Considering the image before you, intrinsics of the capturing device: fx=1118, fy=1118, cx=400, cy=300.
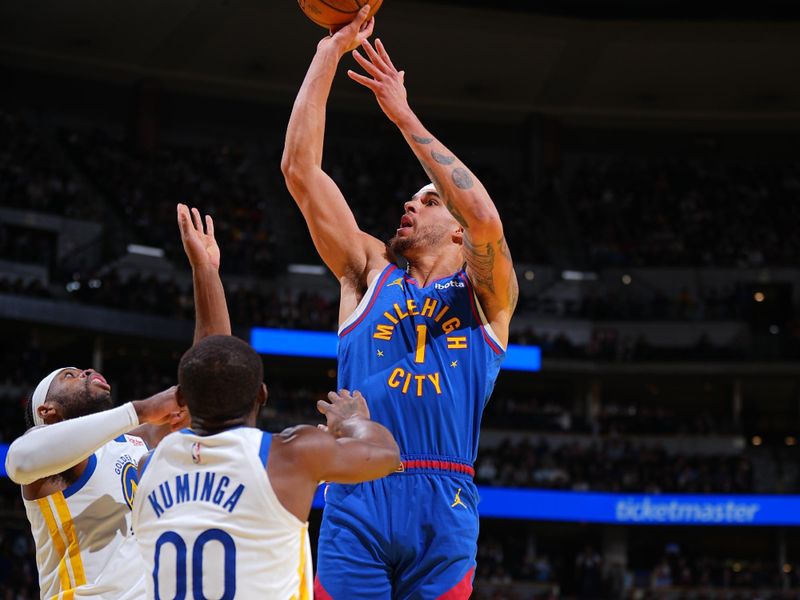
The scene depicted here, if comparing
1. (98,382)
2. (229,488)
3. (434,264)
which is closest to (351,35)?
(434,264)

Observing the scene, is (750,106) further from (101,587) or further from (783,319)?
(101,587)

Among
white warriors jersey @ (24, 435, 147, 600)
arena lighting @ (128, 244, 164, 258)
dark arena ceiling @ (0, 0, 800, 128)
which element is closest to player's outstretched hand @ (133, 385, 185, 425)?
white warriors jersey @ (24, 435, 147, 600)

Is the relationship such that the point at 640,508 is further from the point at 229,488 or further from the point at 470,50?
the point at 229,488

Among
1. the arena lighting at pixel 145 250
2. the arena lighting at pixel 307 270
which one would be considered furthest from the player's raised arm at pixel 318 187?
the arena lighting at pixel 307 270

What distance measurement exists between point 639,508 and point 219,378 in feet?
82.5

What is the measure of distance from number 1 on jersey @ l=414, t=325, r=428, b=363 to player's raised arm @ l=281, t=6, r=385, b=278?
455 millimetres

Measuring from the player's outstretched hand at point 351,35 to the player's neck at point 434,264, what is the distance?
1.04 m

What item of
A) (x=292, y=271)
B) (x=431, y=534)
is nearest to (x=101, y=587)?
(x=431, y=534)

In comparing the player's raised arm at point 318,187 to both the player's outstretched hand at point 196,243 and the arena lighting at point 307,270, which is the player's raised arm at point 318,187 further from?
the arena lighting at point 307,270

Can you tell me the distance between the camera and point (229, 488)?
3592mm

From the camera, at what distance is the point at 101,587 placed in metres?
4.89

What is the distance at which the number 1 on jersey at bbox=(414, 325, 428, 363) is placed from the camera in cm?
469

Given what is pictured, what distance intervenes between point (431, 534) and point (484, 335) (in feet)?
2.98

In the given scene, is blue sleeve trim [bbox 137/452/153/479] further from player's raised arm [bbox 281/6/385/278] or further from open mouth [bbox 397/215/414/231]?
open mouth [bbox 397/215/414/231]
